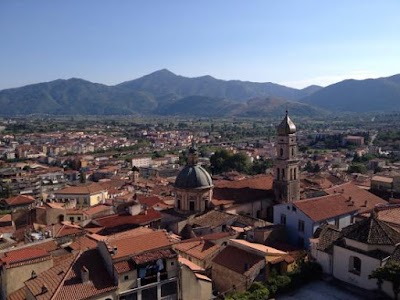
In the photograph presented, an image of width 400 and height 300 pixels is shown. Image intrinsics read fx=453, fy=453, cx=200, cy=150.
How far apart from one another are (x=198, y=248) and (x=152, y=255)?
7.64 meters

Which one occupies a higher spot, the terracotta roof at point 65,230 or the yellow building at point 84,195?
the terracotta roof at point 65,230

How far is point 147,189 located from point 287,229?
3502cm

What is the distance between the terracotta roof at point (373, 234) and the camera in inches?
969

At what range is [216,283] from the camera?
91.4 feet

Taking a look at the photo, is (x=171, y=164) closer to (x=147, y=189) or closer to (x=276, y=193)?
(x=147, y=189)

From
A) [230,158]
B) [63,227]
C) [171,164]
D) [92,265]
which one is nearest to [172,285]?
[92,265]

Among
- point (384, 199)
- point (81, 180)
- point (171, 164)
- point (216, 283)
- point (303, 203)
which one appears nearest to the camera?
point (216, 283)

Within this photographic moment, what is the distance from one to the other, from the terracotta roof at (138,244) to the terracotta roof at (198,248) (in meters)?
5.09

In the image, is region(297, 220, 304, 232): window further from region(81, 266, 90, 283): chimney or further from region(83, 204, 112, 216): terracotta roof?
region(83, 204, 112, 216): terracotta roof

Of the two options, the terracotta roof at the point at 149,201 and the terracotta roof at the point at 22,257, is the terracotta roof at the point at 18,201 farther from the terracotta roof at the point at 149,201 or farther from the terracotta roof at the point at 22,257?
the terracotta roof at the point at 22,257

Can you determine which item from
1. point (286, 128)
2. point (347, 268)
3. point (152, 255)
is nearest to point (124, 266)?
point (152, 255)

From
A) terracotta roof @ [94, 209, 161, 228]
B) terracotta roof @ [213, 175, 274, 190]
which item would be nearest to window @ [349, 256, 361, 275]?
terracotta roof @ [213, 175, 274, 190]

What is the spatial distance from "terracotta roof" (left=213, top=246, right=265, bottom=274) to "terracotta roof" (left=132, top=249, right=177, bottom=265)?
5043 mm

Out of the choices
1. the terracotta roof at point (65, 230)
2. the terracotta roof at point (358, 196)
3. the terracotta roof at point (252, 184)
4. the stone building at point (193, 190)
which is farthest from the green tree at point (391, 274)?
the terracotta roof at point (65, 230)
